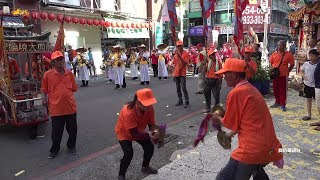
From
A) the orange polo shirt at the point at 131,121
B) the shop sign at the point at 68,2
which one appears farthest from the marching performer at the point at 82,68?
the orange polo shirt at the point at 131,121

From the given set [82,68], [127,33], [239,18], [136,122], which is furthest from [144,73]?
[136,122]

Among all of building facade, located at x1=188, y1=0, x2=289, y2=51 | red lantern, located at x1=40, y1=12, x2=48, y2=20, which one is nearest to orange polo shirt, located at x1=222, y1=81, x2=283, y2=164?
red lantern, located at x1=40, y1=12, x2=48, y2=20

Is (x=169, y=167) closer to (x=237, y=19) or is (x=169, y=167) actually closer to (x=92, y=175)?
(x=92, y=175)

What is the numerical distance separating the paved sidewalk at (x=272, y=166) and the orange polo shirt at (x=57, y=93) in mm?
1974

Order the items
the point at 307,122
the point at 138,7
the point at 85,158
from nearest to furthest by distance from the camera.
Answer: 1. the point at 85,158
2. the point at 307,122
3. the point at 138,7

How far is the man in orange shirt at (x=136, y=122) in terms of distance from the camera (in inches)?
150

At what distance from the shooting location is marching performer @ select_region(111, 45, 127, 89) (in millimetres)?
13688

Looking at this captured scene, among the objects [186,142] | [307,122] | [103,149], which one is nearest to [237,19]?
[307,122]

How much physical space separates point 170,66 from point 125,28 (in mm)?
4891

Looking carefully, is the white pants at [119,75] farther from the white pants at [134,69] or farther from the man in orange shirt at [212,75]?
the man in orange shirt at [212,75]

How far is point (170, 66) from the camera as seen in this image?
19938 millimetres

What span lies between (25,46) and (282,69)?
590 centimetres

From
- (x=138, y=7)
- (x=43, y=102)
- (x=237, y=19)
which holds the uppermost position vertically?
(x=138, y=7)

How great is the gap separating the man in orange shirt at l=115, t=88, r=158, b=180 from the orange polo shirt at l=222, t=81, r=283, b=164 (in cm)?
112
